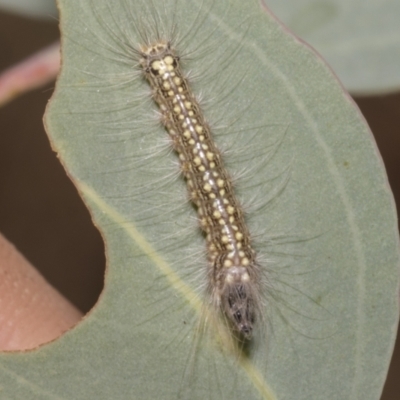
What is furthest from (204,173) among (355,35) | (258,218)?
(355,35)

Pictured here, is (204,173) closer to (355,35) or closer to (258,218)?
(258,218)

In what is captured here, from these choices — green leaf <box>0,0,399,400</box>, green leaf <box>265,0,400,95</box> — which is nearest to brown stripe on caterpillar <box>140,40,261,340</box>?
green leaf <box>0,0,399,400</box>

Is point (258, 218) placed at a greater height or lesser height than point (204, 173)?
lesser

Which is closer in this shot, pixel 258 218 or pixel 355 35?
pixel 258 218

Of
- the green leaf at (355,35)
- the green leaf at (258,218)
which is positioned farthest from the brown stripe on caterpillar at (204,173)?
the green leaf at (355,35)

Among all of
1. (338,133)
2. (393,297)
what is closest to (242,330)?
(393,297)

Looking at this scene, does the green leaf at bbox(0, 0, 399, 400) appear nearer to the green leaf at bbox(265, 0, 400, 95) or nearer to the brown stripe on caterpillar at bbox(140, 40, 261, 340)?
the brown stripe on caterpillar at bbox(140, 40, 261, 340)

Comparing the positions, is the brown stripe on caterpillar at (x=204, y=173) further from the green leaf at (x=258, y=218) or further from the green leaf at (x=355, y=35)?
the green leaf at (x=355, y=35)
